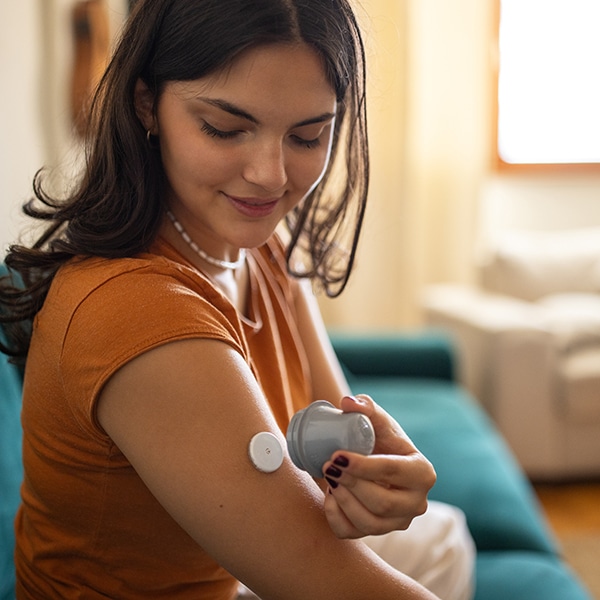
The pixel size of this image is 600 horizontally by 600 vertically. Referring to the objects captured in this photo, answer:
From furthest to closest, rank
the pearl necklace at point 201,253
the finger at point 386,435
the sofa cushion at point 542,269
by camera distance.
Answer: the sofa cushion at point 542,269 → the pearl necklace at point 201,253 → the finger at point 386,435

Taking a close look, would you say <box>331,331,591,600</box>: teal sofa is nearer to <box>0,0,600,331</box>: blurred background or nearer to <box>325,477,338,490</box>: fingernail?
<box>325,477,338,490</box>: fingernail

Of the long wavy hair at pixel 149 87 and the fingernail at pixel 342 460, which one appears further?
the long wavy hair at pixel 149 87

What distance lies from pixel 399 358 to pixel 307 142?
1.89 m

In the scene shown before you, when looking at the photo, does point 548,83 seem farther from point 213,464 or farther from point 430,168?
point 213,464

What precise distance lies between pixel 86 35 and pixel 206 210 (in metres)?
1.99

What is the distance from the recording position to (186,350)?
2.64 ft

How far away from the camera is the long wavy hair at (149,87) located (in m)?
0.89

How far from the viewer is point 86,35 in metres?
2.75

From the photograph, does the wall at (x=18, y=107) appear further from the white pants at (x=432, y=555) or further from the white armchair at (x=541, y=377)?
the white armchair at (x=541, y=377)

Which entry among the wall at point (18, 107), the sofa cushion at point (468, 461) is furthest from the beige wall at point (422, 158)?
the wall at point (18, 107)

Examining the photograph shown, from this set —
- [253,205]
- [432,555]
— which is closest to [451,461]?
[432,555]

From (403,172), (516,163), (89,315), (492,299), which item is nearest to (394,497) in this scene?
(89,315)

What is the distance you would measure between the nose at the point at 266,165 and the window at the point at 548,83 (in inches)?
143

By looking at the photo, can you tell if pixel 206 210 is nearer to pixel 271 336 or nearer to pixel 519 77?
A: pixel 271 336
